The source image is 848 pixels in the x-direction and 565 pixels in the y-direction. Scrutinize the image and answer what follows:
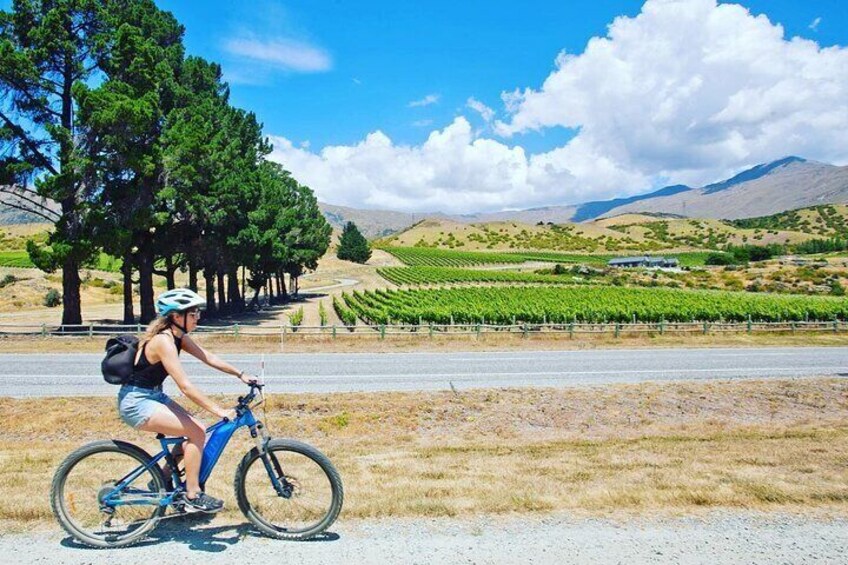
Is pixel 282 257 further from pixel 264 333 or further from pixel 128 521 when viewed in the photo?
pixel 128 521

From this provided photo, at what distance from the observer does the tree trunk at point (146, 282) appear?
3150 cm

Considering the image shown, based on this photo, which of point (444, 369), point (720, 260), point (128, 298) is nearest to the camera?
point (444, 369)

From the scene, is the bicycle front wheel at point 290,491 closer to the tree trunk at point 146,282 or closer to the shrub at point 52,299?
the tree trunk at point 146,282

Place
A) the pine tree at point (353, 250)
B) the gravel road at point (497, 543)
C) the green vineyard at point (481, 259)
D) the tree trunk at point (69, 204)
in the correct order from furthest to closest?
the green vineyard at point (481, 259)
the pine tree at point (353, 250)
the tree trunk at point (69, 204)
the gravel road at point (497, 543)

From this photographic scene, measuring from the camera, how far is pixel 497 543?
493 cm

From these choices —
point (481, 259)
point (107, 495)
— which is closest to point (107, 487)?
point (107, 495)

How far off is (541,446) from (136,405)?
19.4 feet

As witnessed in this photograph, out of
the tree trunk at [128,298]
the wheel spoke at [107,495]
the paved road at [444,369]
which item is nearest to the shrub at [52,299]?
the tree trunk at [128,298]

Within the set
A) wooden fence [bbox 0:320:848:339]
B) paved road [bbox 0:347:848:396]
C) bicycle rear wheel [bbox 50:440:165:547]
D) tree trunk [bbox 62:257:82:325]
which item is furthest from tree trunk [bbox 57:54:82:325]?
bicycle rear wheel [bbox 50:440:165:547]

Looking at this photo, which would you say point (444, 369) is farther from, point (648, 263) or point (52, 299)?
point (648, 263)

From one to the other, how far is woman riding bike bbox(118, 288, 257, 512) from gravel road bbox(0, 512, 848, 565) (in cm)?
44

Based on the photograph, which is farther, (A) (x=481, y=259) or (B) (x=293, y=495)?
(A) (x=481, y=259)

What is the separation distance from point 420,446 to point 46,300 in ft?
190

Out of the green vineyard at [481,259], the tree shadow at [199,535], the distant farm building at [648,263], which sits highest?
the green vineyard at [481,259]
